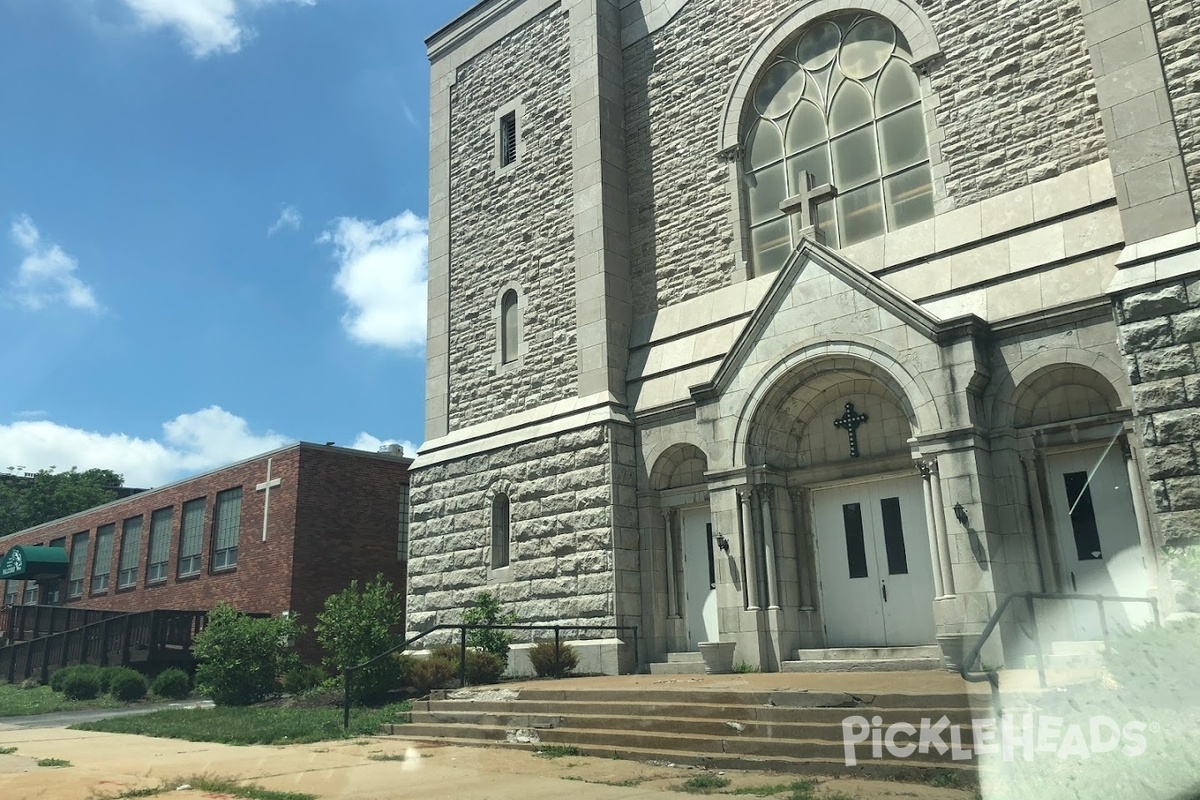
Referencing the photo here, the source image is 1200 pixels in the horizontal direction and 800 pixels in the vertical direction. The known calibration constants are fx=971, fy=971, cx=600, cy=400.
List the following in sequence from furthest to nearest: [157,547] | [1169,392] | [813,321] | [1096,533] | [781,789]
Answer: [157,547], [813,321], [1096,533], [1169,392], [781,789]

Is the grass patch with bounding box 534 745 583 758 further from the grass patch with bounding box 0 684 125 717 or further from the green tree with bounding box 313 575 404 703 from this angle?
the grass patch with bounding box 0 684 125 717

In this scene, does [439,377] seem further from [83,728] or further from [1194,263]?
[1194,263]

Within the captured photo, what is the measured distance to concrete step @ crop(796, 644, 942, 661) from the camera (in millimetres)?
12891

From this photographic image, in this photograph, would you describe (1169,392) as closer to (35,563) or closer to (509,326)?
(509,326)

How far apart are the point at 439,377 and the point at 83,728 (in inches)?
366

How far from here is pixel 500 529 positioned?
18875 millimetres

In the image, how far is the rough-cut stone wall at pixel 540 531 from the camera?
1667 centimetres

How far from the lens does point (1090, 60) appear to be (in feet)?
42.5

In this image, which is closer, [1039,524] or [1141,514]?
[1141,514]

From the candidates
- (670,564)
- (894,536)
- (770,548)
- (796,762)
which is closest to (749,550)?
(770,548)

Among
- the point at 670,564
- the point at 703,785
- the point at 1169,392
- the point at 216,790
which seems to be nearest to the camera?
the point at 703,785

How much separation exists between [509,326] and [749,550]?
789cm

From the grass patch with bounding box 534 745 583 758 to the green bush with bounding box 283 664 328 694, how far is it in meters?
9.17

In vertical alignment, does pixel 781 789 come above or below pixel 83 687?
below
